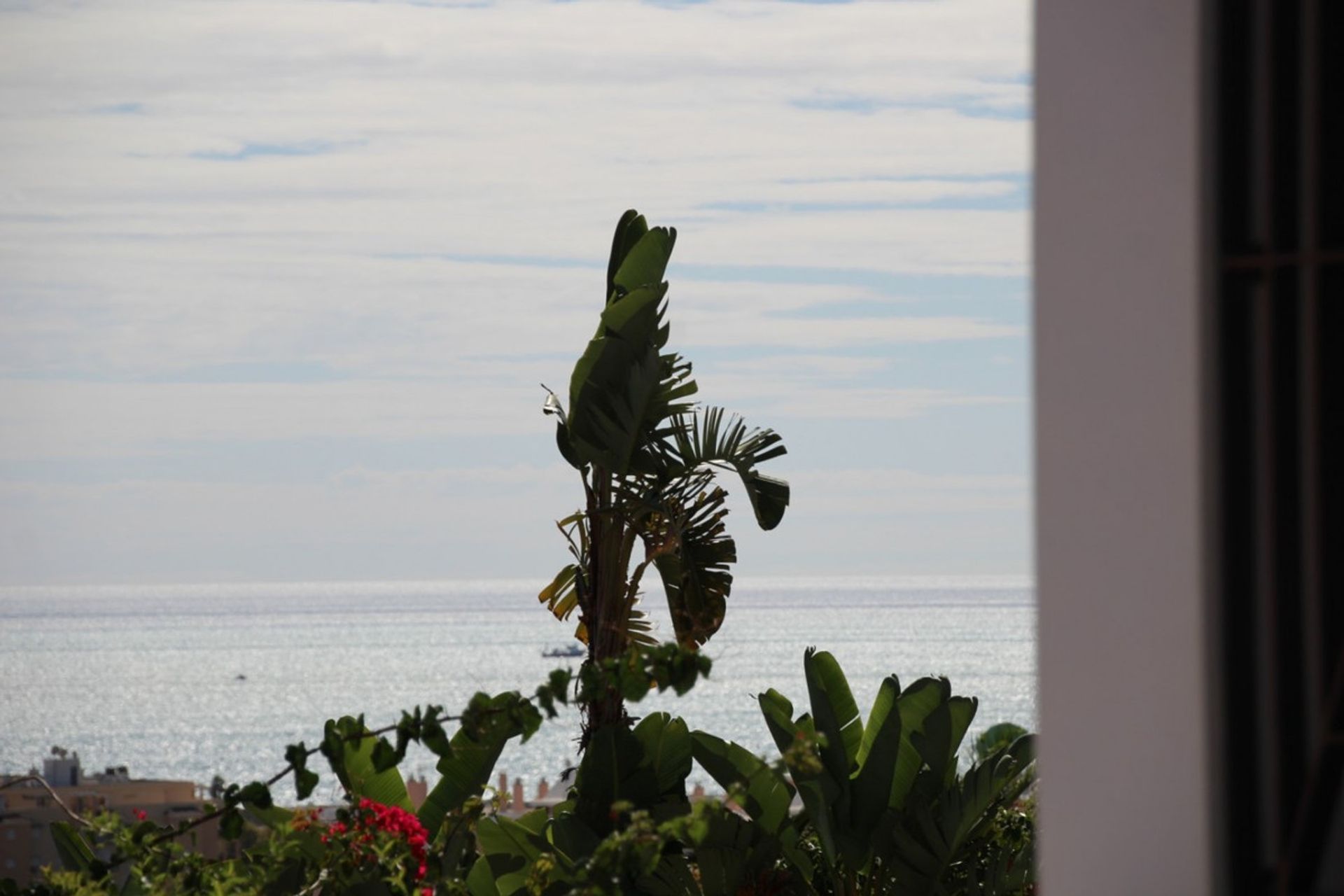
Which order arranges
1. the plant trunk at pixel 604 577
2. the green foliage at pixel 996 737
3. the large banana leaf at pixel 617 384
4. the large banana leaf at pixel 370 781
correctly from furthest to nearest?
the green foliage at pixel 996 737, the plant trunk at pixel 604 577, the large banana leaf at pixel 617 384, the large banana leaf at pixel 370 781

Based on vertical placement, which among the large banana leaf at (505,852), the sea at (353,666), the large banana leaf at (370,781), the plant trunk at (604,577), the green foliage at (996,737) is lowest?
the sea at (353,666)

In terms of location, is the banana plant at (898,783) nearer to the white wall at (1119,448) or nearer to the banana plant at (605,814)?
the banana plant at (605,814)

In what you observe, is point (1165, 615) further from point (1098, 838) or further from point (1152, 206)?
point (1152, 206)

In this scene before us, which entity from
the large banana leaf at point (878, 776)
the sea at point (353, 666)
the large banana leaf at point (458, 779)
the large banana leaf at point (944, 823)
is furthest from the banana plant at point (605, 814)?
the sea at point (353, 666)

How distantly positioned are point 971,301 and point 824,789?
1884 inches

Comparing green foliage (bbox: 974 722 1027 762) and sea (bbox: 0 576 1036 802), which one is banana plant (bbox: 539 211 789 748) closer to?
green foliage (bbox: 974 722 1027 762)

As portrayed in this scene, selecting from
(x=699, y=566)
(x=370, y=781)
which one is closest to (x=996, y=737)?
(x=699, y=566)

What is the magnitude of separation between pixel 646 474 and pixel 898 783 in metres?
1.51

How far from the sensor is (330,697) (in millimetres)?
47875

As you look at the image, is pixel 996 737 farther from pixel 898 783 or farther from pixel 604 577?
pixel 604 577

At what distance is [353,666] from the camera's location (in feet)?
177

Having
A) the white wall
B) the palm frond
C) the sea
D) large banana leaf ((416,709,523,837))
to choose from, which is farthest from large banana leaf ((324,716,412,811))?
the sea

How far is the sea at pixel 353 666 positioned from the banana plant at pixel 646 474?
19257 millimetres

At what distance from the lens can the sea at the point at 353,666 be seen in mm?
40906
